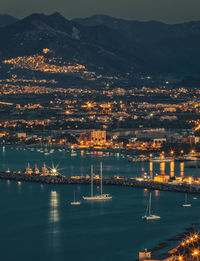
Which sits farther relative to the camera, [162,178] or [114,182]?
[114,182]

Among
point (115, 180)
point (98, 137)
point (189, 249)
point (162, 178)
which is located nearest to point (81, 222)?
point (189, 249)

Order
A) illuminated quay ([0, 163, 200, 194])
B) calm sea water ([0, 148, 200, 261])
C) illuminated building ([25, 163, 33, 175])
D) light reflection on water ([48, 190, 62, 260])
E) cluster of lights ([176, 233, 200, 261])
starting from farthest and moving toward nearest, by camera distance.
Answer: illuminated building ([25, 163, 33, 175]), illuminated quay ([0, 163, 200, 194]), light reflection on water ([48, 190, 62, 260]), calm sea water ([0, 148, 200, 261]), cluster of lights ([176, 233, 200, 261])

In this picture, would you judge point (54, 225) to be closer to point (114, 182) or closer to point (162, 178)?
point (114, 182)

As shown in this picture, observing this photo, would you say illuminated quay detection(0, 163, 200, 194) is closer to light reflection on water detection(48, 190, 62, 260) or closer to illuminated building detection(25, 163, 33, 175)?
illuminated building detection(25, 163, 33, 175)

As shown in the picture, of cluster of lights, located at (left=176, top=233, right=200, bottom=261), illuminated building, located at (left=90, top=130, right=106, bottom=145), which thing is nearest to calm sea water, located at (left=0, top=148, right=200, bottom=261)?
cluster of lights, located at (left=176, top=233, right=200, bottom=261)

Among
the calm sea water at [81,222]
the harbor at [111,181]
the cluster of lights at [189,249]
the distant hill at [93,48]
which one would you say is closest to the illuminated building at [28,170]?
the harbor at [111,181]

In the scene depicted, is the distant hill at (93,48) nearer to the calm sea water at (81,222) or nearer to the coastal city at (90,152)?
the coastal city at (90,152)

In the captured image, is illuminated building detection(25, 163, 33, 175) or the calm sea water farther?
illuminated building detection(25, 163, 33, 175)
